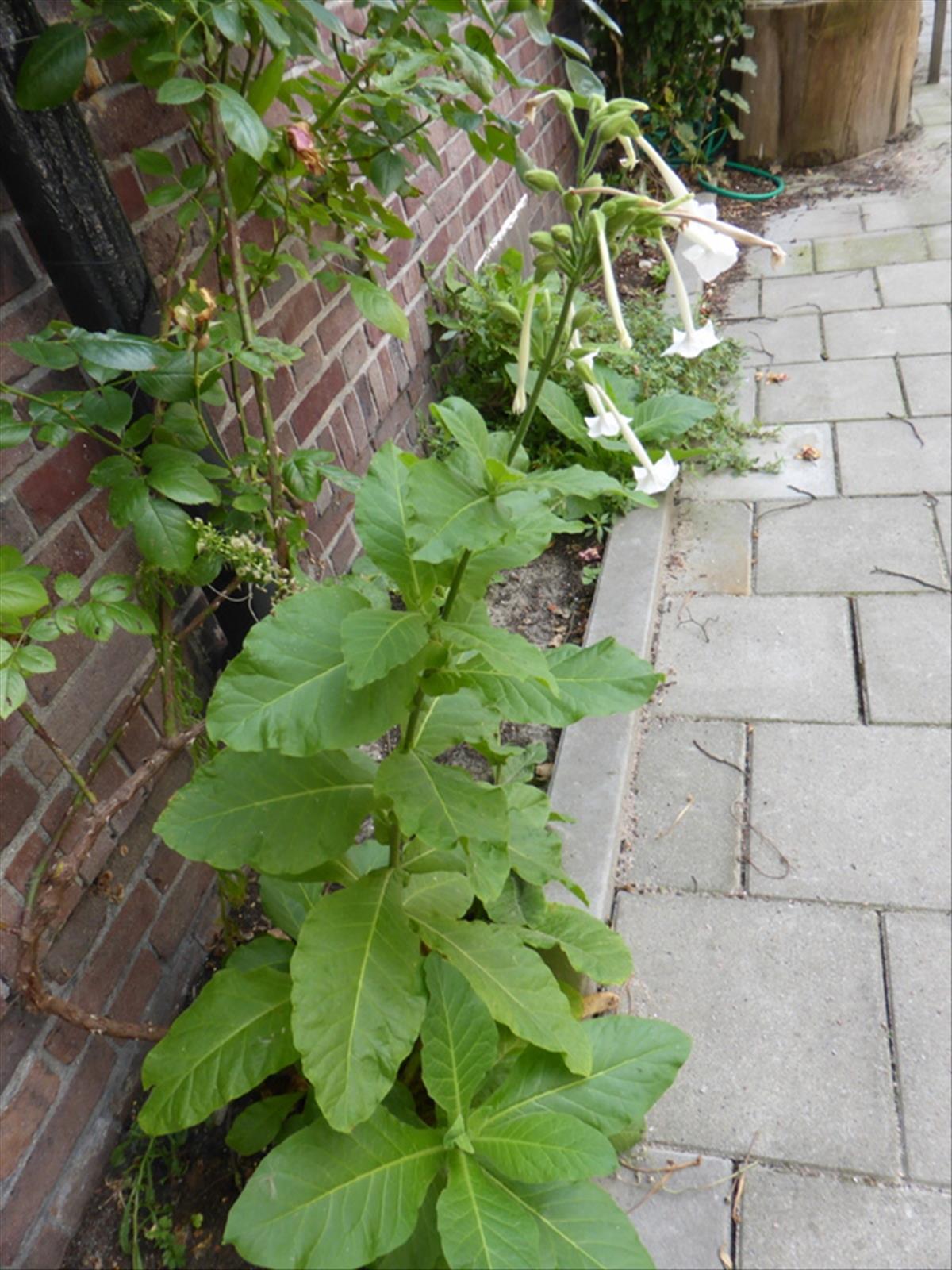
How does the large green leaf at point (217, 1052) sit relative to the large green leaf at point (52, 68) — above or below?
below

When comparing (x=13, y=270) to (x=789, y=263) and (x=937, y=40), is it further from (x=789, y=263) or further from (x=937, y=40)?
(x=937, y=40)

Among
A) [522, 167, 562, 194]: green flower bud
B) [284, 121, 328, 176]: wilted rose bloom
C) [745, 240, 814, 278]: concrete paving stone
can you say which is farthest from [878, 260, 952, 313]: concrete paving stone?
[522, 167, 562, 194]: green flower bud

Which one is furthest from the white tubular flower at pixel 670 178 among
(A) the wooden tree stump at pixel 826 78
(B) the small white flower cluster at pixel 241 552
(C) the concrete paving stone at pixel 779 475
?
(A) the wooden tree stump at pixel 826 78

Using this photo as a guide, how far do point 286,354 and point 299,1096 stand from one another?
4.36ft

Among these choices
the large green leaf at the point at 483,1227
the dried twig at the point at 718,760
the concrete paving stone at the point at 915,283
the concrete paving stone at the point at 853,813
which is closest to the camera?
the large green leaf at the point at 483,1227

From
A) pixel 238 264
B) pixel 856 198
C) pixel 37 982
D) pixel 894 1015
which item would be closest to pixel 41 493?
pixel 238 264

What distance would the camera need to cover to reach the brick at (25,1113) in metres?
1.44

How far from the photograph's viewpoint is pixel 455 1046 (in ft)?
4.83

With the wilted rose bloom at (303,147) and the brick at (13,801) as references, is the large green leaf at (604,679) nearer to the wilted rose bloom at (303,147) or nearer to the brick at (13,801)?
the brick at (13,801)

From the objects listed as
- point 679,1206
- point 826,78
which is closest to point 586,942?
point 679,1206

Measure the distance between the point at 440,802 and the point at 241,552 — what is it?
0.63 metres

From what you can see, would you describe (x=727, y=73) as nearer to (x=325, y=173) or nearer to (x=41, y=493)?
(x=325, y=173)

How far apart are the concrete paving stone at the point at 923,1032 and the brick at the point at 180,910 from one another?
146cm

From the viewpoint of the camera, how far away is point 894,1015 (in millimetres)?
1848
